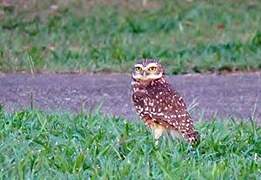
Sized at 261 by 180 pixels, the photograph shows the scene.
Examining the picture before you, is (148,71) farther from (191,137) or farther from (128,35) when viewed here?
(128,35)

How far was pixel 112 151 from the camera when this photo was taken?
6.68m

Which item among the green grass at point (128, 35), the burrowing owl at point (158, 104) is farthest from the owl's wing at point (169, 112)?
Answer: the green grass at point (128, 35)

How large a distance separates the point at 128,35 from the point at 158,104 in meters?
7.44

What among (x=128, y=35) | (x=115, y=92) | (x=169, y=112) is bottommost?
(x=115, y=92)

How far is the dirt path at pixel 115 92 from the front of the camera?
9.78m

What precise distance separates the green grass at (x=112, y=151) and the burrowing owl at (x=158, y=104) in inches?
3.7

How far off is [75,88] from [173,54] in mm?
2393

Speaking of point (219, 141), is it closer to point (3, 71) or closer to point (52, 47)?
point (3, 71)

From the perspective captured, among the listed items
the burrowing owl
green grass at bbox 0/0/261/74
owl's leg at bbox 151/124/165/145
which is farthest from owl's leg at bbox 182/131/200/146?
green grass at bbox 0/0/261/74

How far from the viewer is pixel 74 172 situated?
6180 millimetres

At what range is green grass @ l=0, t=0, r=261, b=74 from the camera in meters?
12.6

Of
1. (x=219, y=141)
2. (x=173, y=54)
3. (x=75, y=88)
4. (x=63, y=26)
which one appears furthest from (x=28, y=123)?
(x=63, y=26)

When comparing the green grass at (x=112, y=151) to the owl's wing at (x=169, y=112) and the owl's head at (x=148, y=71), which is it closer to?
the owl's wing at (x=169, y=112)

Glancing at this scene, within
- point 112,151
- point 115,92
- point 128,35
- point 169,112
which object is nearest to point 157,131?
point 169,112
